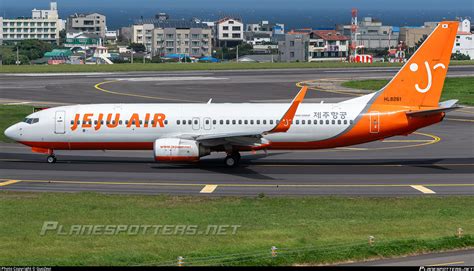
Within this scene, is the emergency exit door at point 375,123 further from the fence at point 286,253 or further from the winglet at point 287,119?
the fence at point 286,253

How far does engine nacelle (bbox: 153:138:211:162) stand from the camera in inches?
1953

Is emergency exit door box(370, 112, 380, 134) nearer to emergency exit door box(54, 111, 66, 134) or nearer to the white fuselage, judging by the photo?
the white fuselage

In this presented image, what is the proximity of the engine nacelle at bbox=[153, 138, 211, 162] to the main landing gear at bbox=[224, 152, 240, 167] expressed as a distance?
2.59 m

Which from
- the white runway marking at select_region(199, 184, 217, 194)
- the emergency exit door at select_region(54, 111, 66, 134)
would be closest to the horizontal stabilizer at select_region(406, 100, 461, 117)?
the white runway marking at select_region(199, 184, 217, 194)

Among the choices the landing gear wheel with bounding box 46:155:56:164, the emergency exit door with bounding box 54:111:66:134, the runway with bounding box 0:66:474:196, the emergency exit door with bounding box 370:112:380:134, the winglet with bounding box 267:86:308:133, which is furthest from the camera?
the landing gear wheel with bounding box 46:155:56:164

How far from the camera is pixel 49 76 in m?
129

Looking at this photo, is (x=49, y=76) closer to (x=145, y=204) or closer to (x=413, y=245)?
(x=145, y=204)

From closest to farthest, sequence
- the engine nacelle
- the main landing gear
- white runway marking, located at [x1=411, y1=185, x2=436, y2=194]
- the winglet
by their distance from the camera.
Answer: white runway marking, located at [x1=411, y1=185, x2=436, y2=194], the winglet, the engine nacelle, the main landing gear

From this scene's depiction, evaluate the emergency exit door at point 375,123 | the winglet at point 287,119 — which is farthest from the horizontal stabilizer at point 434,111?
the winglet at point 287,119

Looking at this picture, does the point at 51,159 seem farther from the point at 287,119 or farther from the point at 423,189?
the point at 423,189

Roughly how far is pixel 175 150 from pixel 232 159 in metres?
3.99

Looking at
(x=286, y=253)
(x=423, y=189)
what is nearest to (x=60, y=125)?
(x=423, y=189)

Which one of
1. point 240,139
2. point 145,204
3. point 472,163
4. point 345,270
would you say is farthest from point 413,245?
point 472,163

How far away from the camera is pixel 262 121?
51688 millimetres
